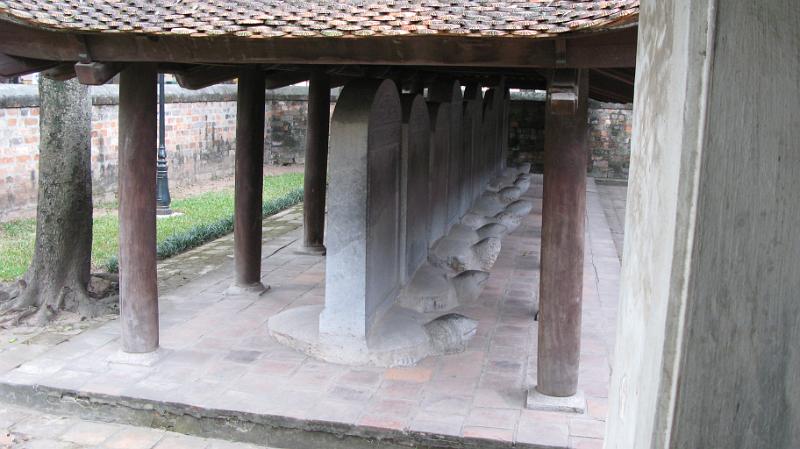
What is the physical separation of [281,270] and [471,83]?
4.64 metres

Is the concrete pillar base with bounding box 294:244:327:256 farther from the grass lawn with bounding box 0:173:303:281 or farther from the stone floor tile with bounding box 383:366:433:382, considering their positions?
the stone floor tile with bounding box 383:366:433:382

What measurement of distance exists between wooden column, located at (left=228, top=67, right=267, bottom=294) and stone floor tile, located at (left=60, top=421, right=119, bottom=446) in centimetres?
256

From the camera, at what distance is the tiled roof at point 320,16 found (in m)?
4.34

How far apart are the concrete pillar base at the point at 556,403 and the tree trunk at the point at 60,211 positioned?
161 inches

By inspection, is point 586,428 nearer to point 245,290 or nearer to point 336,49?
point 336,49

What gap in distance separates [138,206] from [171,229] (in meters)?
6.45

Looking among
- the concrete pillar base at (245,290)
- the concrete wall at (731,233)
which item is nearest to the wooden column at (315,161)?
the concrete pillar base at (245,290)

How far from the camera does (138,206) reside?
5.82 m

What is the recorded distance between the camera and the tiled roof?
4.34 metres

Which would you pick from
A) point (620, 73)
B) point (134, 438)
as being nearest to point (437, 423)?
point (134, 438)

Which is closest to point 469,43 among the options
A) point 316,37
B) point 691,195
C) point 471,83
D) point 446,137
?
point 316,37

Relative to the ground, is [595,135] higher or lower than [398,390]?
higher

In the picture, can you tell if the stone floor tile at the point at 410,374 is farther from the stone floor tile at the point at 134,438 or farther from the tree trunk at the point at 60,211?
the tree trunk at the point at 60,211

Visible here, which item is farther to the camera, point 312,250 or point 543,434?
point 312,250
